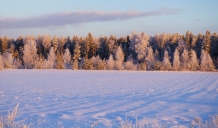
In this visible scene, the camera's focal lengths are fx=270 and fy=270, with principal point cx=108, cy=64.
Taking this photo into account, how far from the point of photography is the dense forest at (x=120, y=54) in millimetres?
39344

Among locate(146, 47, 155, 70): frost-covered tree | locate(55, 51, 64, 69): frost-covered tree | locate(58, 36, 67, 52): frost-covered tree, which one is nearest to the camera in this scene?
locate(55, 51, 64, 69): frost-covered tree

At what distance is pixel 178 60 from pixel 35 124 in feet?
118

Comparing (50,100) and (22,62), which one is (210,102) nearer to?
(50,100)

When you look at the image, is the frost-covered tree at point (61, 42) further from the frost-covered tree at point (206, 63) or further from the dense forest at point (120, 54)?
the frost-covered tree at point (206, 63)

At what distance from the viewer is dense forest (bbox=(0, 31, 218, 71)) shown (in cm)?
3934

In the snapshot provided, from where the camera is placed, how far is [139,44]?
148 ft

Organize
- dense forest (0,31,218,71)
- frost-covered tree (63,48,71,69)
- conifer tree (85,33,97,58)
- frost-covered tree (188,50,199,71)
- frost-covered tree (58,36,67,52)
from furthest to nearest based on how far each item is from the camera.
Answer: frost-covered tree (58,36,67,52) → conifer tree (85,33,97,58) → frost-covered tree (63,48,71,69) → dense forest (0,31,218,71) → frost-covered tree (188,50,199,71)

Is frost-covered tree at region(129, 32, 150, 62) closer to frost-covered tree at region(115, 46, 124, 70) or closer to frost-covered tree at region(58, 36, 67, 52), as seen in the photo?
frost-covered tree at region(115, 46, 124, 70)

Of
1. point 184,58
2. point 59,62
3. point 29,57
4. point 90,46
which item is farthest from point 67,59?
point 184,58

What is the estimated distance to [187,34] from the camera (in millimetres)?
50406

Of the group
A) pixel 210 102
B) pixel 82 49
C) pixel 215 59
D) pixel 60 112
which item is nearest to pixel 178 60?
pixel 215 59

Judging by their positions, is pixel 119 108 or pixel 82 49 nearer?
pixel 119 108

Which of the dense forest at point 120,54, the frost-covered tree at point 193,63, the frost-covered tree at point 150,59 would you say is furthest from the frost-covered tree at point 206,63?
the frost-covered tree at point 150,59

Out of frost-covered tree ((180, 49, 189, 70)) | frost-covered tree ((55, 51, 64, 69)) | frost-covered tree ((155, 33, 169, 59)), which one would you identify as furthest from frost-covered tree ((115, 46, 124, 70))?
frost-covered tree ((180, 49, 189, 70))
